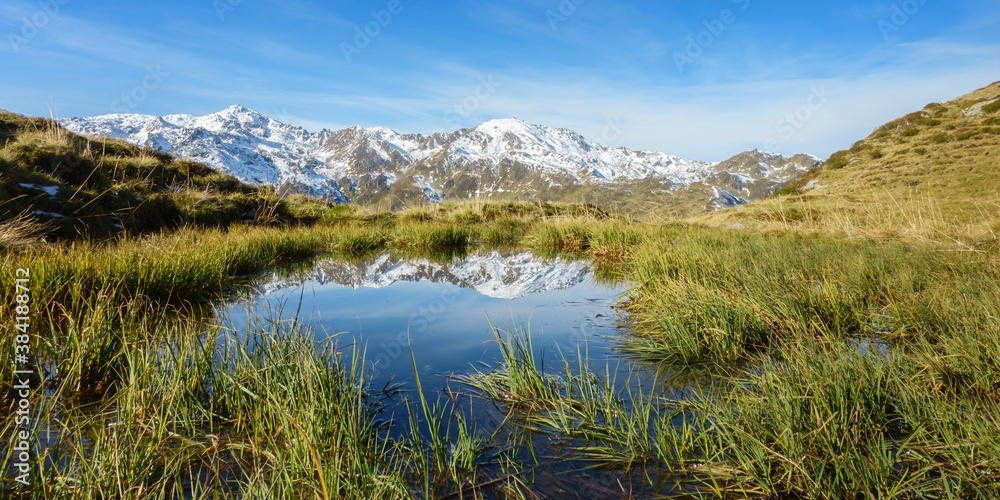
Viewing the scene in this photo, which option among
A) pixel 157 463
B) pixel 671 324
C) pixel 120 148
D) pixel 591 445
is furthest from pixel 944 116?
pixel 120 148

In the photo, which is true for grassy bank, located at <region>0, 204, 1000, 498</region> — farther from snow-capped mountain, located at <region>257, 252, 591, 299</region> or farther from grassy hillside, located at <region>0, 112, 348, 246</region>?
grassy hillside, located at <region>0, 112, 348, 246</region>

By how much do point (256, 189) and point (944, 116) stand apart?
3324 centimetres

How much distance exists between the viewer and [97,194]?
314 inches

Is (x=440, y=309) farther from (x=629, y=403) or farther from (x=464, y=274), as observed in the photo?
(x=629, y=403)

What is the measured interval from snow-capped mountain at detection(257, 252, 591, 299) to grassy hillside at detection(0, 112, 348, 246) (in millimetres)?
2566

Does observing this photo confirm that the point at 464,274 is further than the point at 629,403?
Yes

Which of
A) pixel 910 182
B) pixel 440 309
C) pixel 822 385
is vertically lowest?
pixel 440 309

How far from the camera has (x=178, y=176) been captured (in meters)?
13.5

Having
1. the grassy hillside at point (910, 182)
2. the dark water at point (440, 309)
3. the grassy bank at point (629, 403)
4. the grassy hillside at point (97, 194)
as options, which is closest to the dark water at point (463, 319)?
the dark water at point (440, 309)

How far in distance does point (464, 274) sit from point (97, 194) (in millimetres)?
6607

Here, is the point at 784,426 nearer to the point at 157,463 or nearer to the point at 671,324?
the point at 671,324

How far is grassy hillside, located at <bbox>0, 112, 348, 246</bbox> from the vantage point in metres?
6.50

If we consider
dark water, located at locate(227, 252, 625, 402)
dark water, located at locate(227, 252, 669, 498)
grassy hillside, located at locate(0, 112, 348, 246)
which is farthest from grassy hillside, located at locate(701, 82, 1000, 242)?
grassy hillside, located at locate(0, 112, 348, 246)

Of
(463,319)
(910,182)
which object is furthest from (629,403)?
(910,182)
